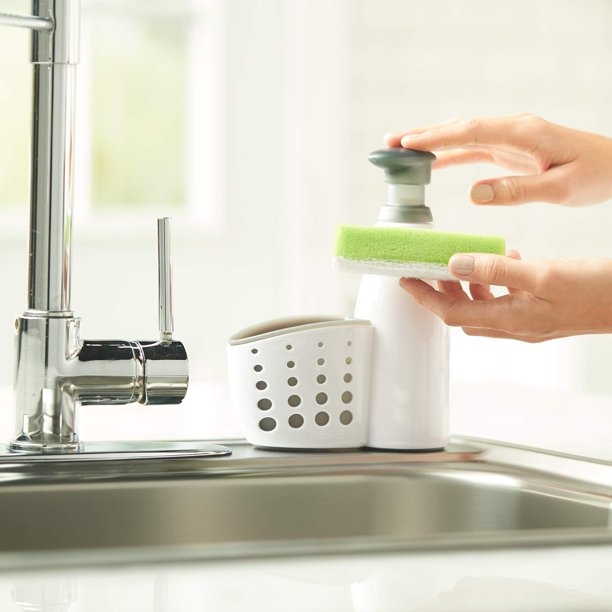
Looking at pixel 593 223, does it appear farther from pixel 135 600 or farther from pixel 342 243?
pixel 135 600

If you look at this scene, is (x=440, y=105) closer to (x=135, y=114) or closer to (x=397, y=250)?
(x=135, y=114)

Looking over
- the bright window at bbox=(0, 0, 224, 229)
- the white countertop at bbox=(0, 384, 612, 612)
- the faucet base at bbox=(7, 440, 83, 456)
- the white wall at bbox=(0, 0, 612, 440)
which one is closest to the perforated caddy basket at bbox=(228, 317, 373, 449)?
the faucet base at bbox=(7, 440, 83, 456)

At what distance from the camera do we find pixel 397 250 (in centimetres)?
68

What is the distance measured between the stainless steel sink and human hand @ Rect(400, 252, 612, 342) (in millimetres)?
102

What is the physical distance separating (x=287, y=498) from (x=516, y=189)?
31 cm

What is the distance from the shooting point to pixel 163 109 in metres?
4.25

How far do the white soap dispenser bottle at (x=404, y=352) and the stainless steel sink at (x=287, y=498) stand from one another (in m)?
0.02

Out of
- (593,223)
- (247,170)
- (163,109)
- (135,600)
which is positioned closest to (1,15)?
(135,600)

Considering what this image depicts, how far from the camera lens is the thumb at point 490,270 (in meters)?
0.67

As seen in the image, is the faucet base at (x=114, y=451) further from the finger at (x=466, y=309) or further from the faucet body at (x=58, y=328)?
the finger at (x=466, y=309)

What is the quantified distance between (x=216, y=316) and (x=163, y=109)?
3.22 ft

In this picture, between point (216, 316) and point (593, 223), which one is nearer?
point (593, 223)

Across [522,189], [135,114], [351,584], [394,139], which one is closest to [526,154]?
[522,189]

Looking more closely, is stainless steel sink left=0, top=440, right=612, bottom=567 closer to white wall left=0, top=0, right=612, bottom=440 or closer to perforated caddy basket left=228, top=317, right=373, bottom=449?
perforated caddy basket left=228, top=317, right=373, bottom=449
